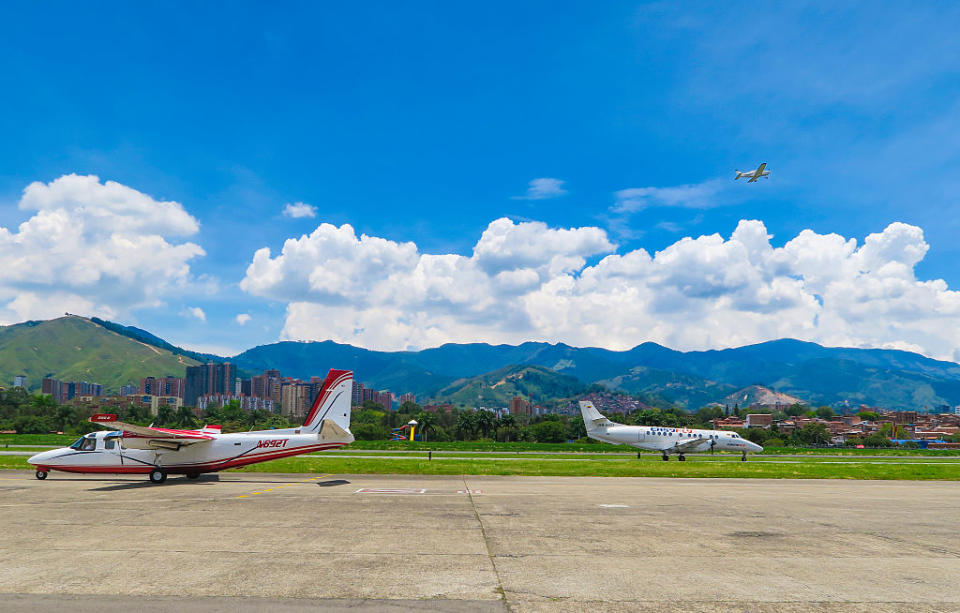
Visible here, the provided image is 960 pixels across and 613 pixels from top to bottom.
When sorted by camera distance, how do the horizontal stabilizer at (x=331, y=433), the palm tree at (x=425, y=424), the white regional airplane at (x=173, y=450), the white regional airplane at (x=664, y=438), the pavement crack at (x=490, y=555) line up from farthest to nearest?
1. the palm tree at (x=425, y=424)
2. the white regional airplane at (x=664, y=438)
3. the horizontal stabilizer at (x=331, y=433)
4. the white regional airplane at (x=173, y=450)
5. the pavement crack at (x=490, y=555)

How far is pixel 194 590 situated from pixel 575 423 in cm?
14303

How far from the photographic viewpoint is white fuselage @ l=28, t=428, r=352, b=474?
27297mm

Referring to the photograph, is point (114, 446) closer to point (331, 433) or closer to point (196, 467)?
point (196, 467)

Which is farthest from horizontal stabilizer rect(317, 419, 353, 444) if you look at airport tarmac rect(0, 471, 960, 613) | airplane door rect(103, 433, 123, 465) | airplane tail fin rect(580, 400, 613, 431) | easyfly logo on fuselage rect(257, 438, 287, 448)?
airplane tail fin rect(580, 400, 613, 431)

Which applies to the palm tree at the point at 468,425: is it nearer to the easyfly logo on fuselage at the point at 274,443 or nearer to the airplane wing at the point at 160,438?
the easyfly logo on fuselage at the point at 274,443

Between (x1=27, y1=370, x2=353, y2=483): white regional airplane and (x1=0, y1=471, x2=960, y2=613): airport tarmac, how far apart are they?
3.20 m

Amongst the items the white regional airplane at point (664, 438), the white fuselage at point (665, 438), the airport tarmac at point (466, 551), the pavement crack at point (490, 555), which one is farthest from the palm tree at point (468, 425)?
the pavement crack at point (490, 555)

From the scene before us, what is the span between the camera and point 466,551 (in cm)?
1279

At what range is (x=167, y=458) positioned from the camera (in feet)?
90.4

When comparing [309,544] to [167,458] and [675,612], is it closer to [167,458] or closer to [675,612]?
[675,612]

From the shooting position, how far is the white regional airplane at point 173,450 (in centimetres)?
2727

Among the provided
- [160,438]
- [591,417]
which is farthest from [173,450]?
[591,417]

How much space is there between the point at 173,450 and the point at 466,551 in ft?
69.0

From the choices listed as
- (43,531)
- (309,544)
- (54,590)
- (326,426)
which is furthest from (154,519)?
(326,426)
